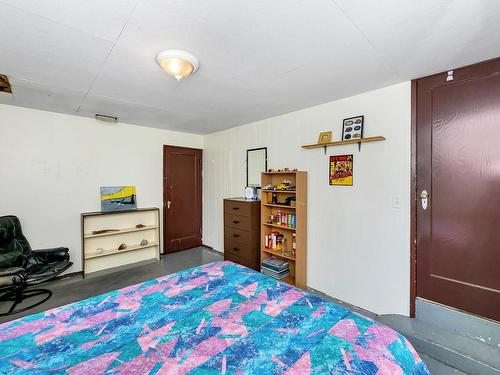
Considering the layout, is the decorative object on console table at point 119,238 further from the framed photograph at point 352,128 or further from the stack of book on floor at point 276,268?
the framed photograph at point 352,128

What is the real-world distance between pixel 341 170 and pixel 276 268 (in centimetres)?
154

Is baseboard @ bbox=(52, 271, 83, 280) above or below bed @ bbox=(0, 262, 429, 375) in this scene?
below

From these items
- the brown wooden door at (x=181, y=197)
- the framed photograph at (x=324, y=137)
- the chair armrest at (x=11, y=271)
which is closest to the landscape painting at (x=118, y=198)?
the brown wooden door at (x=181, y=197)

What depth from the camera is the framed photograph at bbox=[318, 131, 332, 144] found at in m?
2.85

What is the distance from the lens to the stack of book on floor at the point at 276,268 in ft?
10.1

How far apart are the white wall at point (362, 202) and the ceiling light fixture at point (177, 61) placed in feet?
5.87

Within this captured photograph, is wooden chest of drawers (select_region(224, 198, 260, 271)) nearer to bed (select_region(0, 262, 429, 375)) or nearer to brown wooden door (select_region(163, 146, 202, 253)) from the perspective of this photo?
brown wooden door (select_region(163, 146, 202, 253))

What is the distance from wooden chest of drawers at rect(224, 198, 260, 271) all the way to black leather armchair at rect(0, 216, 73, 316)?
2.21 m

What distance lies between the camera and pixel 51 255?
3004 millimetres

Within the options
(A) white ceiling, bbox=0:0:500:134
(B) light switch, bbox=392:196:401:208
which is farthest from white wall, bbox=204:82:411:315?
(A) white ceiling, bbox=0:0:500:134

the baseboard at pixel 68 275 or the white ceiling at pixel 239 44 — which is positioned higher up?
the white ceiling at pixel 239 44

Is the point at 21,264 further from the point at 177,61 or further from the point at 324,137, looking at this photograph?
the point at 324,137

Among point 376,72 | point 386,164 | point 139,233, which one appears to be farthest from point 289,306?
point 139,233

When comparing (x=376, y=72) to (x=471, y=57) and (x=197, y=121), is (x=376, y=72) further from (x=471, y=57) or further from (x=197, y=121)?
(x=197, y=121)
